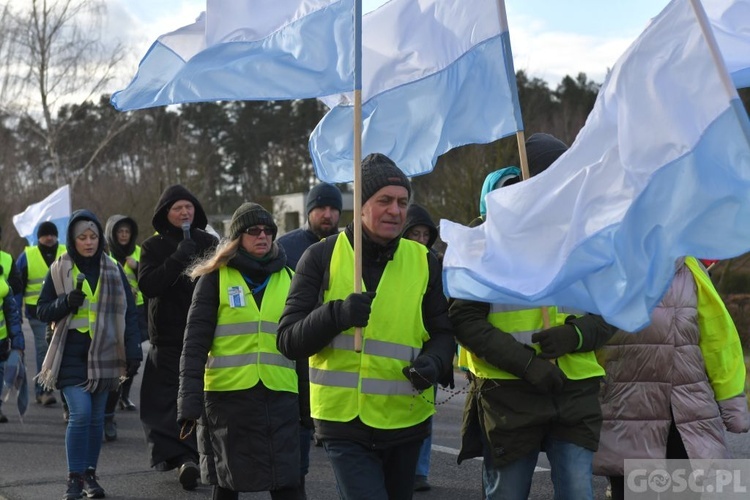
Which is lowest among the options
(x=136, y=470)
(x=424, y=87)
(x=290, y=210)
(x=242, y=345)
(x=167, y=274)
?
(x=136, y=470)

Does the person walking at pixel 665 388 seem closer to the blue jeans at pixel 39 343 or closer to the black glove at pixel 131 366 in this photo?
the black glove at pixel 131 366

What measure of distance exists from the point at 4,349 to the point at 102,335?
2896 millimetres

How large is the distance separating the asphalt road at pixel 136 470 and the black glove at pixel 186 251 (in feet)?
5.22

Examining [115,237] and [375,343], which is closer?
[375,343]

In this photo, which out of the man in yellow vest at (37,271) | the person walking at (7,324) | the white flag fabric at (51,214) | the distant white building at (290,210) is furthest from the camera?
the distant white building at (290,210)

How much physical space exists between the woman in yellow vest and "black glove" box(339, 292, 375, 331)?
148 centimetres

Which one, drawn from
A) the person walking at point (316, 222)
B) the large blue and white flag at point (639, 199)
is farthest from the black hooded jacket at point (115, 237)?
the large blue and white flag at point (639, 199)

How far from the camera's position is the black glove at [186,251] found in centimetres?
820

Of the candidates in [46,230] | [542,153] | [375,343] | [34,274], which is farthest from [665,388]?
[46,230]

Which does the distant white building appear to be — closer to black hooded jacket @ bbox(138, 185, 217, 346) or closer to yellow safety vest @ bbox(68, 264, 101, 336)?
black hooded jacket @ bbox(138, 185, 217, 346)

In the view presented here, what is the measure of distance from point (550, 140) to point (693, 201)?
113 centimetres

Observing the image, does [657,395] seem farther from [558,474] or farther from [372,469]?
[372,469]

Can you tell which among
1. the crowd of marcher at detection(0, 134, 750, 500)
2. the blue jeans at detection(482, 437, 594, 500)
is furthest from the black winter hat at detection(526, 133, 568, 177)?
the blue jeans at detection(482, 437, 594, 500)

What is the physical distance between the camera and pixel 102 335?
813 centimetres
